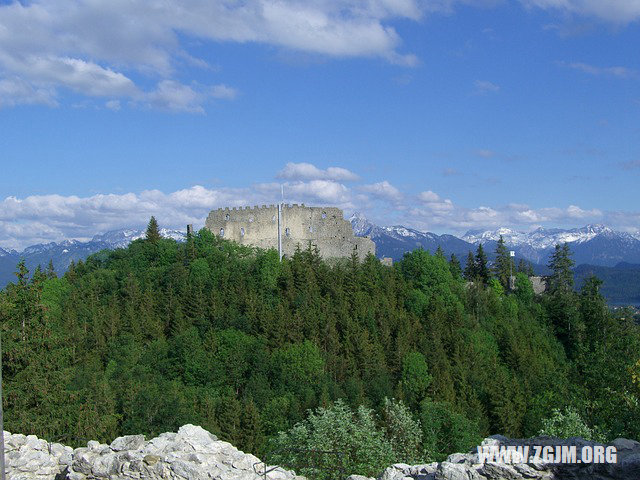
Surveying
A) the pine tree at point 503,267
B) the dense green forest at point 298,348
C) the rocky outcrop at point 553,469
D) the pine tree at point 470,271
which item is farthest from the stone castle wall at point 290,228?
the rocky outcrop at point 553,469

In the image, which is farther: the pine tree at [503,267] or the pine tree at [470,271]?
the pine tree at [503,267]

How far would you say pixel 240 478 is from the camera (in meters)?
16.5

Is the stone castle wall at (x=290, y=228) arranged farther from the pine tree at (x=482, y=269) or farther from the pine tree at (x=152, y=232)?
the pine tree at (x=482, y=269)

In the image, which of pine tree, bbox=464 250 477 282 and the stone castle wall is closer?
the stone castle wall

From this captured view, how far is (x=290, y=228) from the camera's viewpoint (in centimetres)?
6869

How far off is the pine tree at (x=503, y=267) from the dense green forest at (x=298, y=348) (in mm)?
2778

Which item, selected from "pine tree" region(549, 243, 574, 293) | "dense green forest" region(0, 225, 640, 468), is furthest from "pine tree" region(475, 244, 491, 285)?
"pine tree" region(549, 243, 574, 293)

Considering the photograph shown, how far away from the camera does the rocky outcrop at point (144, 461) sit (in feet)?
55.2

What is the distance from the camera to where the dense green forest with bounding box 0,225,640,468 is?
37109mm

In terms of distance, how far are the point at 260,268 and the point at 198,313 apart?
24.8 feet

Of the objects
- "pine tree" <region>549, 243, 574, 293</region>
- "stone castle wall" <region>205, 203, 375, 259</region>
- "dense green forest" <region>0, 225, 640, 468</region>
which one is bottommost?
"dense green forest" <region>0, 225, 640, 468</region>

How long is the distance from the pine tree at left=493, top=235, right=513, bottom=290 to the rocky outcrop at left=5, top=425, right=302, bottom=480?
7282cm

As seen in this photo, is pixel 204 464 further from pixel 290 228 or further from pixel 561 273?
pixel 561 273

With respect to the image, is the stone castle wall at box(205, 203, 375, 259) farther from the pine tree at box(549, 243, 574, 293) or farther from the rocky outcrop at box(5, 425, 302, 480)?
the rocky outcrop at box(5, 425, 302, 480)
